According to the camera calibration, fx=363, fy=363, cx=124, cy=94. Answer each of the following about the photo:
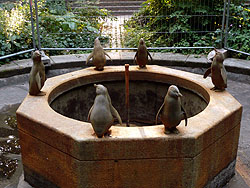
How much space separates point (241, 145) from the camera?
15.9ft

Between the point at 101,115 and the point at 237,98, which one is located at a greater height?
the point at 101,115

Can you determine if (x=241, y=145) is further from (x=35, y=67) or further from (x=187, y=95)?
(x=35, y=67)

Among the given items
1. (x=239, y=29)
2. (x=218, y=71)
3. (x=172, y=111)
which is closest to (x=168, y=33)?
(x=239, y=29)

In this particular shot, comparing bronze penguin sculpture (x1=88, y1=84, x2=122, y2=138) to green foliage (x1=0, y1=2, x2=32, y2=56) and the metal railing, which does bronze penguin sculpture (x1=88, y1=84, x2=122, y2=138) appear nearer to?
the metal railing

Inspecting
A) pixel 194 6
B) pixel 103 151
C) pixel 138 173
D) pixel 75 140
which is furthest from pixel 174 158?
pixel 194 6

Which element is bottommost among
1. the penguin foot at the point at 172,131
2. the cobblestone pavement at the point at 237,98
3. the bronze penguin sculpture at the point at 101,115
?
the cobblestone pavement at the point at 237,98

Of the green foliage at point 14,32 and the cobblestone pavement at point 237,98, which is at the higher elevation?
the green foliage at point 14,32

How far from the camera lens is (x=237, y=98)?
6.31m

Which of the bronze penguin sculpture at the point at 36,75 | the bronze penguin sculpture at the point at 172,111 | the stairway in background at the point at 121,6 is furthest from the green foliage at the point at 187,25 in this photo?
the bronze penguin sculpture at the point at 172,111

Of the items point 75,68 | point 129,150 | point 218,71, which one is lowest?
point 75,68

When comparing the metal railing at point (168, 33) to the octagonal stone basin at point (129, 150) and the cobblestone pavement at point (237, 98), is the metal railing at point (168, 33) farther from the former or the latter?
the octagonal stone basin at point (129, 150)

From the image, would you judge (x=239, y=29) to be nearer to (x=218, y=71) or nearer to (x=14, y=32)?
(x=218, y=71)

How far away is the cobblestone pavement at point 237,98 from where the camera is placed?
13.3ft

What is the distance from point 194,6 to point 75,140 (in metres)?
6.37
